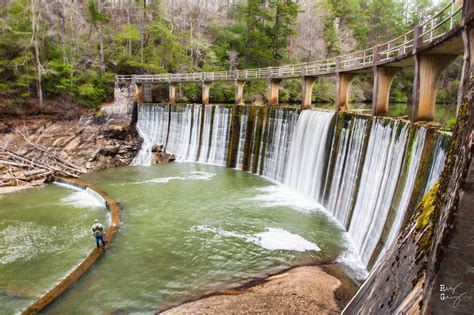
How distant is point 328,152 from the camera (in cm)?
1772

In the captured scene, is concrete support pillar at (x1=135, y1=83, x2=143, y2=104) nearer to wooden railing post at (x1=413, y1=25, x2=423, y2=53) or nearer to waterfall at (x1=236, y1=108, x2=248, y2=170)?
waterfall at (x1=236, y1=108, x2=248, y2=170)

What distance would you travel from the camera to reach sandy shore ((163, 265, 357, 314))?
28.6ft

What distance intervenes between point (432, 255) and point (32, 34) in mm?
36125

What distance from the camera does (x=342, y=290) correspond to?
962cm

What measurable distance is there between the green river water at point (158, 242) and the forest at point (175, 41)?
1573 centimetres

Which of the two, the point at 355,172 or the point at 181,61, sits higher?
the point at 181,61

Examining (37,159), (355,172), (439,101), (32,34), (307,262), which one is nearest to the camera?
(307,262)

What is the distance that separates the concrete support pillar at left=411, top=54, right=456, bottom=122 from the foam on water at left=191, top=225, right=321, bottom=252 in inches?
226

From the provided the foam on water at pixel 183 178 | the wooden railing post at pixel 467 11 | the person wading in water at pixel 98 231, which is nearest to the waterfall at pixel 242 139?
the foam on water at pixel 183 178

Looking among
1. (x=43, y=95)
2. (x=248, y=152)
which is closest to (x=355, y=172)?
(x=248, y=152)

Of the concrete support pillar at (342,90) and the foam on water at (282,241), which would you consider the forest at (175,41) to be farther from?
the foam on water at (282,241)

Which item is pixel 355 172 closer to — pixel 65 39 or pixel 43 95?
pixel 43 95

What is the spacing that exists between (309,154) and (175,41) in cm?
2908

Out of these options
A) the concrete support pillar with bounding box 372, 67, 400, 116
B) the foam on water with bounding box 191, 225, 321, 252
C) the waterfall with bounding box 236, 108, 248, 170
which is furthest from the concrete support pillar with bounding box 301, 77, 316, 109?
the foam on water with bounding box 191, 225, 321, 252
